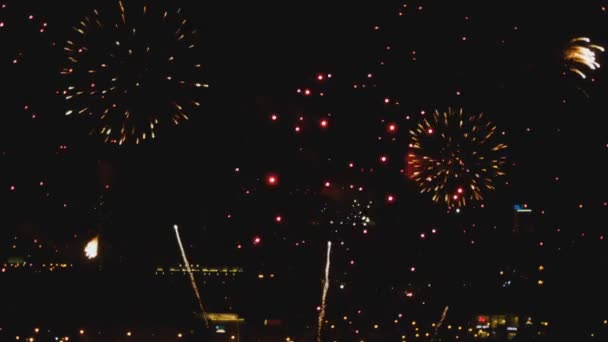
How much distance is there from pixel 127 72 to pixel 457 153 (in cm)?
429

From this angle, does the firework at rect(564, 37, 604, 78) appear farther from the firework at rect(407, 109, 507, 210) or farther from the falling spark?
the falling spark

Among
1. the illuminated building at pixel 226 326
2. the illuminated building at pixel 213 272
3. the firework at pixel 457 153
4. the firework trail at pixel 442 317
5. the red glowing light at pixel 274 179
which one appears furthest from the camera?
the illuminated building at pixel 213 272

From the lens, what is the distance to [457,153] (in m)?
7.12

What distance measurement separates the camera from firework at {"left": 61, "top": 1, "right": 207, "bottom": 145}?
6.65 m

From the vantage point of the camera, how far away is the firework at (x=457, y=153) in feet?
23.2

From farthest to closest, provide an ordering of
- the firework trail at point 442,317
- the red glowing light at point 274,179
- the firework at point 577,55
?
the red glowing light at point 274,179 → the firework trail at point 442,317 → the firework at point 577,55

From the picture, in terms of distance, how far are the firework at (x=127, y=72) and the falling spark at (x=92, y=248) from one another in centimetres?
189

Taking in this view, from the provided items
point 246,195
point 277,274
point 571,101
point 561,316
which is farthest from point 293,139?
point 561,316

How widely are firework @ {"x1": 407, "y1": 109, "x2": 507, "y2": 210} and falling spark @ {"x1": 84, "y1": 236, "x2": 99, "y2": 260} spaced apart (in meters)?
4.68

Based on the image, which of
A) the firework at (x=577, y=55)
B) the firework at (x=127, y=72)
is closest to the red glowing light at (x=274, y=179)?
the firework at (x=127, y=72)

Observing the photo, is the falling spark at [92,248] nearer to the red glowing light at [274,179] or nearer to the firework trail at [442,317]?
the red glowing light at [274,179]

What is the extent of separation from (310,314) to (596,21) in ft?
17.2

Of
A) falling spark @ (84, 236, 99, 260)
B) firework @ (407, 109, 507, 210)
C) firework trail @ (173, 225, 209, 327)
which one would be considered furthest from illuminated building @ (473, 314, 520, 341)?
falling spark @ (84, 236, 99, 260)

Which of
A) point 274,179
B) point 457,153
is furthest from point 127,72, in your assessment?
point 457,153
